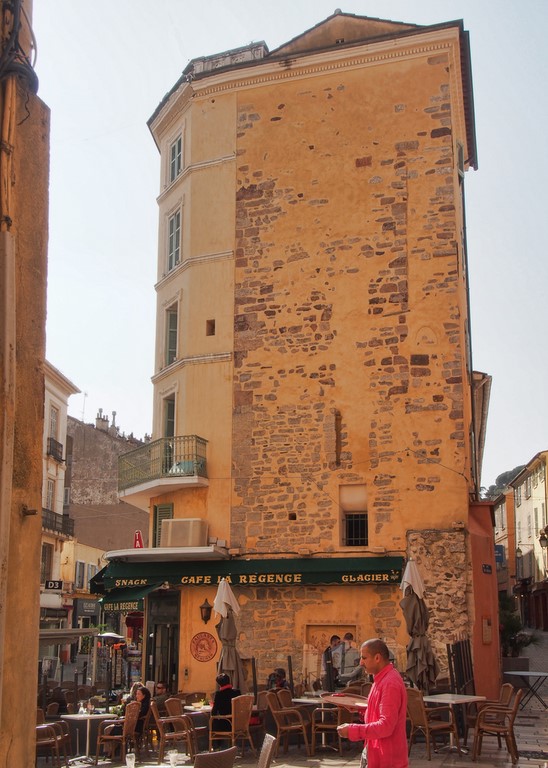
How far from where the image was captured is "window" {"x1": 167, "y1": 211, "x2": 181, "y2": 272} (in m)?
23.2

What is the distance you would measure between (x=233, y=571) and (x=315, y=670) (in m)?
2.66

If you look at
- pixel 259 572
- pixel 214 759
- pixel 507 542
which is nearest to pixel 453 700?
pixel 214 759

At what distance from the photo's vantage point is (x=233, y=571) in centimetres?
1978

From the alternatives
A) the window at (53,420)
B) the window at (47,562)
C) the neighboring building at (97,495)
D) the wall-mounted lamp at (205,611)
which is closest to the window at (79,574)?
the neighboring building at (97,495)

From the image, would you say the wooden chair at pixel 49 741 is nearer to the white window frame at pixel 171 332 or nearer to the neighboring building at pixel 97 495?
the white window frame at pixel 171 332

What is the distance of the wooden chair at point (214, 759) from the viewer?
664 centimetres

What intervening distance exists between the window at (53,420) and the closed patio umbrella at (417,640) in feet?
98.4

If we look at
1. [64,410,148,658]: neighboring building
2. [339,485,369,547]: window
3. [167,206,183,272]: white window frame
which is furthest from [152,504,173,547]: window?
[64,410,148,658]: neighboring building

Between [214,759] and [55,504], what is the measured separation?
1483 inches

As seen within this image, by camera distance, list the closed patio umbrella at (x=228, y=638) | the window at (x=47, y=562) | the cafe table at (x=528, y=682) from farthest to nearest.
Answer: the window at (x=47, y=562) < the cafe table at (x=528, y=682) < the closed patio umbrella at (x=228, y=638)

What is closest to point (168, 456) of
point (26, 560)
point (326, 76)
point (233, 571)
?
point (233, 571)

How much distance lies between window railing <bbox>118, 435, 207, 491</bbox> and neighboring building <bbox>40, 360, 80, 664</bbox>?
62.6 feet

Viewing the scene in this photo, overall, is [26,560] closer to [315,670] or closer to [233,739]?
[233,739]

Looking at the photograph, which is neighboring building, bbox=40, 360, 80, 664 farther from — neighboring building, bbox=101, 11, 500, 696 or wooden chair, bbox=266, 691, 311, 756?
wooden chair, bbox=266, 691, 311, 756
